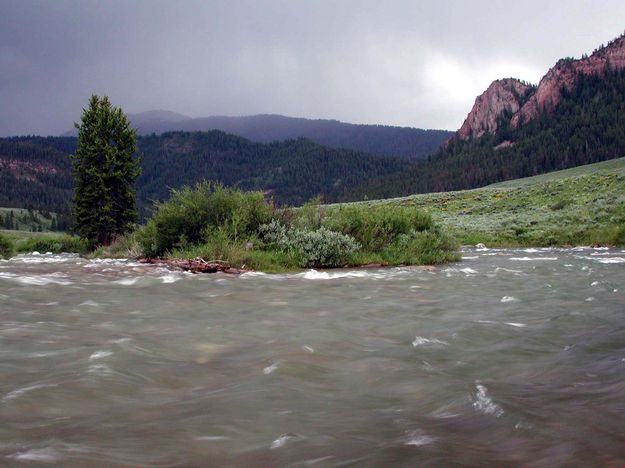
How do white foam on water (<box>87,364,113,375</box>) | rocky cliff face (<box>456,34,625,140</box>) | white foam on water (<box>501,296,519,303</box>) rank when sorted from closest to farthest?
white foam on water (<box>87,364,113,375</box>), white foam on water (<box>501,296,519,303</box>), rocky cliff face (<box>456,34,625,140</box>)

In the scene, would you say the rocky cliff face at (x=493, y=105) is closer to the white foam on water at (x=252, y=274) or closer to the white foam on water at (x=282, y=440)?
the white foam on water at (x=252, y=274)

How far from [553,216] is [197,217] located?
2221cm

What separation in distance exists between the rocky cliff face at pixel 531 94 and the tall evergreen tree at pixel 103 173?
125m

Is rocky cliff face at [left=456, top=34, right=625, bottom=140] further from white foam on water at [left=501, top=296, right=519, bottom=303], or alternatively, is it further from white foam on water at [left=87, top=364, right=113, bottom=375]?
white foam on water at [left=87, top=364, right=113, bottom=375]

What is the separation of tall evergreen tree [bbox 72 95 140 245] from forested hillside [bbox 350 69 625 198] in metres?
65.6

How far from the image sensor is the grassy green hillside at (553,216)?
24.4 meters

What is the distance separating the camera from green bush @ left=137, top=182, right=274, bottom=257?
52.3ft

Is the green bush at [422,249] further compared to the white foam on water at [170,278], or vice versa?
the green bush at [422,249]

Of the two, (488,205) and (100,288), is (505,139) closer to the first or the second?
(488,205)

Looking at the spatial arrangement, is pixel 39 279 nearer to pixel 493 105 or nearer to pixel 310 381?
pixel 310 381

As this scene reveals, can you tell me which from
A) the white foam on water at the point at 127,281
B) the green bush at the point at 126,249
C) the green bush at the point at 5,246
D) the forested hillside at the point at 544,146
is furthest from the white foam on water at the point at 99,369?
the forested hillside at the point at 544,146

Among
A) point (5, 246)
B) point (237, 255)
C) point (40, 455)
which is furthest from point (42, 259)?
point (40, 455)

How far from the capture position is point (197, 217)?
16062mm

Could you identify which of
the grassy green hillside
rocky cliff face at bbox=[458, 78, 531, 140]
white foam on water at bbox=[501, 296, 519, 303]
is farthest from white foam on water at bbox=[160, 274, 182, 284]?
rocky cliff face at bbox=[458, 78, 531, 140]
